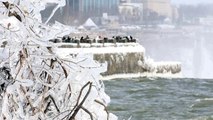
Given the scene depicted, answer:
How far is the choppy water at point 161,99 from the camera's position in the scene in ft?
42.4

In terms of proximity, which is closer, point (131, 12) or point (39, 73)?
point (39, 73)

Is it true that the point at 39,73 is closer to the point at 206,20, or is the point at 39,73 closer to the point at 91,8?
the point at 91,8

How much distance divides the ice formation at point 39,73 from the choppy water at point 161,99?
30.0ft

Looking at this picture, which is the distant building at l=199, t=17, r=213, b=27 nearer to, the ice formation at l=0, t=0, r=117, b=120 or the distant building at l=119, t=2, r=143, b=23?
the distant building at l=119, t=2, r=143, b=23

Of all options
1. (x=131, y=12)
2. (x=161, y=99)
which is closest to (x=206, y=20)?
(x=131, y=12)

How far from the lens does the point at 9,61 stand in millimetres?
2338

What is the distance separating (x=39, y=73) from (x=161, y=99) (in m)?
14.3

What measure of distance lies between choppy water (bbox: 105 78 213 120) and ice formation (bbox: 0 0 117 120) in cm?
913

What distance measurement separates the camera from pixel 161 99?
16.6 metres

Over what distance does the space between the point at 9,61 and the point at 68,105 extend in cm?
25

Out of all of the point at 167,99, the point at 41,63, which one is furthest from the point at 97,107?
the point at 167,99

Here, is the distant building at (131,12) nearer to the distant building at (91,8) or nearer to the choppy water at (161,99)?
the distant building at (91,8)

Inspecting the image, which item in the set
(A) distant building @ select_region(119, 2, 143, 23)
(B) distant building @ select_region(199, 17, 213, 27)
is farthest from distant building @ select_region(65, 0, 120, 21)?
(B) distant building @ select_region(199, 17, 213, 27)

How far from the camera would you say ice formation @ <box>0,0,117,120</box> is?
Answer: 7.55 ft
